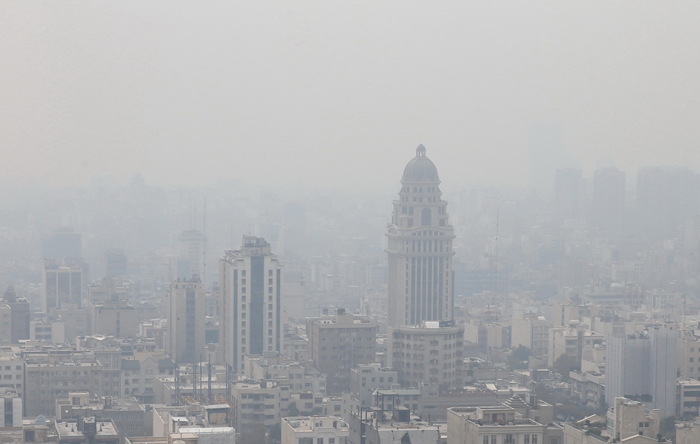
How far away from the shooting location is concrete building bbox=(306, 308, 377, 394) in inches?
698

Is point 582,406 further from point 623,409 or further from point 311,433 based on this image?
point 623,409

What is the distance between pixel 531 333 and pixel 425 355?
6.11 meters

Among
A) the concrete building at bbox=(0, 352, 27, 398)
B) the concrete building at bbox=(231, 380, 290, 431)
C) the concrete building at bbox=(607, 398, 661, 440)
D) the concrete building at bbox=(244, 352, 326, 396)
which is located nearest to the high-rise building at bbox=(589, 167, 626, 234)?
the concrete building at bbox=(244, 352, 326, 396)

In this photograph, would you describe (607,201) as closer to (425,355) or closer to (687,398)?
(425,355)

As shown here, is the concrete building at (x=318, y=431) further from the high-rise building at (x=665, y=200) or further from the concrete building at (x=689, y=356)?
the high-rise building at (x=665, y=200)

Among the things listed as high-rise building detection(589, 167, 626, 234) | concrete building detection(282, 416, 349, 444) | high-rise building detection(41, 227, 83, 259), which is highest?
high-rise building detection(589, 167, 626, 234)

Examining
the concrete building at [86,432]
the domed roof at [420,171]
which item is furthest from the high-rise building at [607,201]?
the concrete building at [86,432]

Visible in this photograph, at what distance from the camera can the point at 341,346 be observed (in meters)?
17.9

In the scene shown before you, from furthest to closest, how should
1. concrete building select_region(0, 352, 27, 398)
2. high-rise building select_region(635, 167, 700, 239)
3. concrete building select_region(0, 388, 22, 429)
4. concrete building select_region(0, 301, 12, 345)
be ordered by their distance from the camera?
high-rise building select_region(635, 167, 700, 239)
concrete building select_region(0, 301, 12, 345)
concrete building select_region(0, 352, 27, 398)
concrete building select_region(0, 388, 22, 429)

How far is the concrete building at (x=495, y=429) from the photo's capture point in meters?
9.93

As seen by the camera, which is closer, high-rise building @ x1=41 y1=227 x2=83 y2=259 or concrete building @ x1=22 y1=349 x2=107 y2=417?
concrete building @ x1=22 y1=349 x2=107 y2=417

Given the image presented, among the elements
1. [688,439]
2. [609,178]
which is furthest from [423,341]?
[609,178]

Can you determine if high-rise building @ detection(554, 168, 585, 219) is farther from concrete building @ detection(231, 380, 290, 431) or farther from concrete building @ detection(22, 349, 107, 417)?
concrete building @ detection(231, 380, 290, 431)

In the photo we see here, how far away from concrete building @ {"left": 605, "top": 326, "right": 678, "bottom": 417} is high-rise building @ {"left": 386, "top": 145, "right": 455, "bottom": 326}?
698 cm
